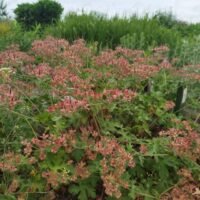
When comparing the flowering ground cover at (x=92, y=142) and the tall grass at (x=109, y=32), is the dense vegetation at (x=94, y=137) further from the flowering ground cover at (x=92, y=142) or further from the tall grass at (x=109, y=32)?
the tall grass at (x=109, y=32)

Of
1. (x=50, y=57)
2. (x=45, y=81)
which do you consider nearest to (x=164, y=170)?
(x=45, y=81)

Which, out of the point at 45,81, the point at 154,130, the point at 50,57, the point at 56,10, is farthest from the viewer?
the point at 56,10

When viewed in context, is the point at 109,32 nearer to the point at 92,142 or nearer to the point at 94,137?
the point at 94,137

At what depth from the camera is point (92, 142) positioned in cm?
216

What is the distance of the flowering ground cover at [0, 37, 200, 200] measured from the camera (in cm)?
209

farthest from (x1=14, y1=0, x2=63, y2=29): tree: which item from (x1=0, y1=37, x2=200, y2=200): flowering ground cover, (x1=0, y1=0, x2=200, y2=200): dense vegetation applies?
(x1=0, y1=37, x2=200, y2=200): flowering ground cover

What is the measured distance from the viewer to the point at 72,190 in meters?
2.14

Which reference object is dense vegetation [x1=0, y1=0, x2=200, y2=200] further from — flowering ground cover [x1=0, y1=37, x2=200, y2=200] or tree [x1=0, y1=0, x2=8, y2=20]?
tree [x1=0, y1=0, x2=8, y2=20]

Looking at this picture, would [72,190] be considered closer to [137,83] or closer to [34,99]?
[34,99]

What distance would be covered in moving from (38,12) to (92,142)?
462 inches

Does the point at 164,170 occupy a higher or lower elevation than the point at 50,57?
lower

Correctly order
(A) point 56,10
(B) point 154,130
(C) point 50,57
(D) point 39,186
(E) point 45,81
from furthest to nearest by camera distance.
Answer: (A) point 56,10, (C) point 50,57, (B) point 154,130, (E) point 45,81, (D) point 39,186

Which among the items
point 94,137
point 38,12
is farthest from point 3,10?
point 94,137

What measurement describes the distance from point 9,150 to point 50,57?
110 centimetres
